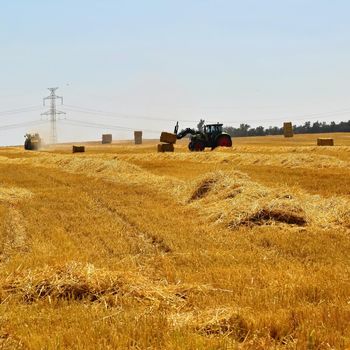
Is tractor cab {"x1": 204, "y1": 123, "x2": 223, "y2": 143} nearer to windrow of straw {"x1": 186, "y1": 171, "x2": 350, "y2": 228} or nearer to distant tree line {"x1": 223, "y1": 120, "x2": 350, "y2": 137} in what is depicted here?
windrow of straw {"x1": 186, "y1": 171, "x2": 350, "y2": 228}

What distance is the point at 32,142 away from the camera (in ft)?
249

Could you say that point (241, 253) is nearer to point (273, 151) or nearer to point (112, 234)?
point (112, 234)

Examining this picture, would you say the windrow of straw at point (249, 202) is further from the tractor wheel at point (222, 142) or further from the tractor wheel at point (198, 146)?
the tractor wheel at point (222, 142)

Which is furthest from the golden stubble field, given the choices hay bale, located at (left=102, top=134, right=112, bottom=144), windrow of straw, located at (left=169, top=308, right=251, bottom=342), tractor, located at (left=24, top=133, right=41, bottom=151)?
hay bale, located at (left=102, top=134, right=112, bottom=144)

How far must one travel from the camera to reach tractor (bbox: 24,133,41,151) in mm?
75812

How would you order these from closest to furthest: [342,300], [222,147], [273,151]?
[342,300], [273,151], [222,147]

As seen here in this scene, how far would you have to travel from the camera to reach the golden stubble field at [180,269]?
18.5 ft

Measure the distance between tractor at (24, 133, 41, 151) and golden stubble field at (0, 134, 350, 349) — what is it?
192 ft

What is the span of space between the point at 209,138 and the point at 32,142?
117 ft

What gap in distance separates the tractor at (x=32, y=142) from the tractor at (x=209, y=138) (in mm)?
33669

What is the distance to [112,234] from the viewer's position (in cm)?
1183

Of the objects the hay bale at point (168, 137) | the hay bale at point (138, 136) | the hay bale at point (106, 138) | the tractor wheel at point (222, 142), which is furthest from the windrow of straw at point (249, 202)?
the hay bale at point (106, 138)

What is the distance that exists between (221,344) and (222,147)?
4113 centimetres

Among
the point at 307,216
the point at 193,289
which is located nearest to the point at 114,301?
the point at 193,289
